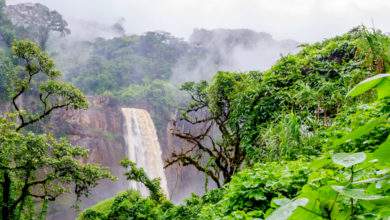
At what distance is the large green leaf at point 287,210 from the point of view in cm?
55

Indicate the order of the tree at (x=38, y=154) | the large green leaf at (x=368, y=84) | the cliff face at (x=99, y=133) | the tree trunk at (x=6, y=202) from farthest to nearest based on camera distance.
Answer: the cliff face at (x=99, y=133)
the tree trunk at (x=6, y=202)
the tree at (x=38, y=154)
the large green leaf at (x=368, y=84)

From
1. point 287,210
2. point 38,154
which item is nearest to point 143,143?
point 38,154

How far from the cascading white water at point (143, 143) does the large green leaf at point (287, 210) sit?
29.1m

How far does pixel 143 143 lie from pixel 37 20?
14.7m

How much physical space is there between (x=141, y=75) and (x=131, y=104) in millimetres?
9598

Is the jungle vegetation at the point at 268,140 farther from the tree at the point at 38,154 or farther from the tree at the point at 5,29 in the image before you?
the tree at the point at 5,29

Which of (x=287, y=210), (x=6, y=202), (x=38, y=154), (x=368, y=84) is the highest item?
(x=368, y=84)

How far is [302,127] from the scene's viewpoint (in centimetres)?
659

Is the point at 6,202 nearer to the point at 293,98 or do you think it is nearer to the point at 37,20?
the point at 293,98

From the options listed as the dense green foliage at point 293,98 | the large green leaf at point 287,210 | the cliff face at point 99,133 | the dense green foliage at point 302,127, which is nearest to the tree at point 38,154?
the dense green foliage at point 302,127

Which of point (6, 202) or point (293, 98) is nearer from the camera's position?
point (293, 98)

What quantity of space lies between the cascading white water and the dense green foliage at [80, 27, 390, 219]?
57.1 ft

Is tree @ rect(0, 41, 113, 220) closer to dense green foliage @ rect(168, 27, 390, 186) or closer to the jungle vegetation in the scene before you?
the jungle vegetation

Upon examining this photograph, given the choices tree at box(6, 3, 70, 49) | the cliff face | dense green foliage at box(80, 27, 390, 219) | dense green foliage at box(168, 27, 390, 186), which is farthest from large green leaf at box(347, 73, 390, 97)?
tree at box(6, 3, 70, 49)
